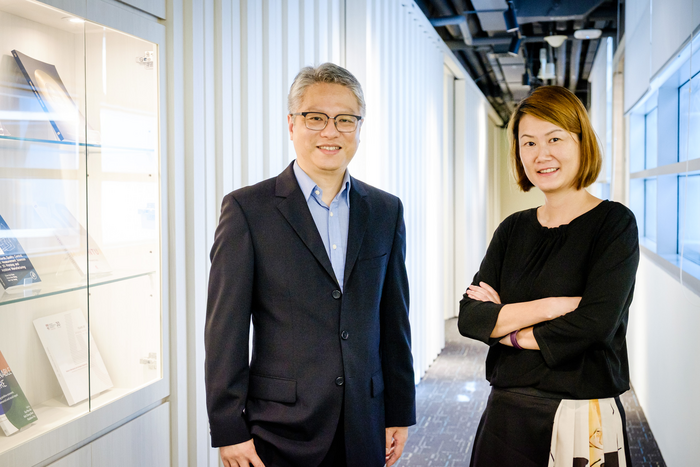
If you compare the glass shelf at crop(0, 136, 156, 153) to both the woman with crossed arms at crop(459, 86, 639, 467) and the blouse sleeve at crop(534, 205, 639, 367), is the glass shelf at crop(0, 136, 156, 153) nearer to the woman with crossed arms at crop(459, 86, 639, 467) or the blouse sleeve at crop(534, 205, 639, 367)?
the woman with crossed arms at crop(459, 86, 639, 467)

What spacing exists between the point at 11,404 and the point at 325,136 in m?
1.23

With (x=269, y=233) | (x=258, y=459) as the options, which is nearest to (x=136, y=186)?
(x=269, y=233)

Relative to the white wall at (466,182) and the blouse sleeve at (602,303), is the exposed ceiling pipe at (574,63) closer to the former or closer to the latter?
the white wall at (466,182)

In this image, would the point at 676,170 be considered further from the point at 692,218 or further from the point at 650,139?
the point at 650,139

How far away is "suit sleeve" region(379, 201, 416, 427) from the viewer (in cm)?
195

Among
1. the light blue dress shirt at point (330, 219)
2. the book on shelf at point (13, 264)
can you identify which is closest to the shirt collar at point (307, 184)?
the light blue dress shirt at point (330, 219)

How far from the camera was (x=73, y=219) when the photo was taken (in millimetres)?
2000

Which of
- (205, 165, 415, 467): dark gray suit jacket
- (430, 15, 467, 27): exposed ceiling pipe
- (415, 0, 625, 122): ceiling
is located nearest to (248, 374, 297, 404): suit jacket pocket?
(205, 165, 415, 467): dark gray suit jacket

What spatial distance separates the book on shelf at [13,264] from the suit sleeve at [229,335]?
59 centimetres

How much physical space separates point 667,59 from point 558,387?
8.67 ft

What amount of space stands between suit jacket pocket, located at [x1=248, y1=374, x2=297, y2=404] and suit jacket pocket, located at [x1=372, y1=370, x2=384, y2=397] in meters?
0.26

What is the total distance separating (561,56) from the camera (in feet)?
32.1

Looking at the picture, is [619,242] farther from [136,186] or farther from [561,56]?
[561,56]

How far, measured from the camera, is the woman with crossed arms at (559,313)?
175 centimetres
